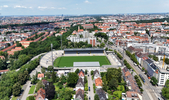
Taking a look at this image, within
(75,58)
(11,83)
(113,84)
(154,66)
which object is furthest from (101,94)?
(75,58)

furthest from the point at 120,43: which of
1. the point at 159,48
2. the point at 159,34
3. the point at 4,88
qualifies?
the point at 4,88

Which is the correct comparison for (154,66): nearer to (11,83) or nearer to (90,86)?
(90,86)

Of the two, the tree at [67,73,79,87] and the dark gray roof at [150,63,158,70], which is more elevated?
the dark gray roof at [150,63,158,70]

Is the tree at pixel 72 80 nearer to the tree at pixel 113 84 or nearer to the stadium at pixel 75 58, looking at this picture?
the tree at pixel 113 84

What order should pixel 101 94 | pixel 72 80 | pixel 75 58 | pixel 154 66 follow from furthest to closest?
pixel 75 58 < pixel 154 66 < pixel 72 80 < pixel 101 94

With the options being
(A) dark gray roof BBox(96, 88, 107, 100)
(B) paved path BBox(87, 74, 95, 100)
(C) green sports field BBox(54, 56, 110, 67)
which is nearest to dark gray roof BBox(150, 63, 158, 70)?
(C) green sports field BBox(54, 56, 110, 67)

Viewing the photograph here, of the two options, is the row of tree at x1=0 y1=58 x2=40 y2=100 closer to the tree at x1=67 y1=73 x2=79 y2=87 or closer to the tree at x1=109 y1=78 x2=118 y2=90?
the tree at x1=67 y1=73 x2=79 y2=87

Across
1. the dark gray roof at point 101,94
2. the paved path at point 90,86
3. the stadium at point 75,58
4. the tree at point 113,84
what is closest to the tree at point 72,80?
the paved path at point 90,86

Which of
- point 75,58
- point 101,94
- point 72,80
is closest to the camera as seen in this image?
point 101,94
